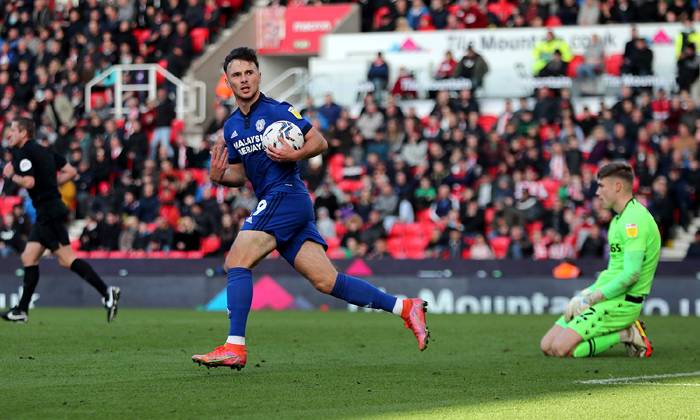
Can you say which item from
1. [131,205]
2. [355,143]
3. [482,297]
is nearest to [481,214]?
[482,297]

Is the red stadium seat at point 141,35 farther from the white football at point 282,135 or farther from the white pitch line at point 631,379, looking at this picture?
the white pitch line at point 631,379

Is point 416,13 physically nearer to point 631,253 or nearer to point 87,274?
point 87,274

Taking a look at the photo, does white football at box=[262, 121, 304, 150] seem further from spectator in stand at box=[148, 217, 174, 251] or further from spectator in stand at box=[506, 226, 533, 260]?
spectator in stand at box=[148, 217, 174, 251]

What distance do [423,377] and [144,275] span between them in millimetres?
15169

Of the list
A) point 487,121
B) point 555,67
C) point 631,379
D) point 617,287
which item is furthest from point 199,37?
point 631,379

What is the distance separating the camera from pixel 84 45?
33.7m

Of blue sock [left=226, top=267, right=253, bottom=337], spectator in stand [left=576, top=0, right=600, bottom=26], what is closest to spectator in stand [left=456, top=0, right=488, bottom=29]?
spectator in stand [left=576, top=0, right=600, bottom=26]

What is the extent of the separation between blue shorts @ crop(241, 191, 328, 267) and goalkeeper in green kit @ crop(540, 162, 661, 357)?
2924mm

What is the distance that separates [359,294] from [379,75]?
19.1 metres

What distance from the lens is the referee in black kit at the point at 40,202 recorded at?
15188 millimetres

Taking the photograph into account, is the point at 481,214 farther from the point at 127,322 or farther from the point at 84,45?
the point at 84,45

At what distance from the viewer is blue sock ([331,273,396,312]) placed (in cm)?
1004

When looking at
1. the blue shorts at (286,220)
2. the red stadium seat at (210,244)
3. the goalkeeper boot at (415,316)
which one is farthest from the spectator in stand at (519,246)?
the blue shorts at (286,220)

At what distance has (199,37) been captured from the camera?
3356 cm
